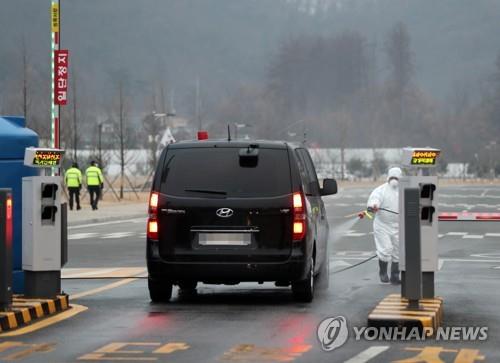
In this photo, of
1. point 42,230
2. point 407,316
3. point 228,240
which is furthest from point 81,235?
point 407,316

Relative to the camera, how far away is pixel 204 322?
504 inches

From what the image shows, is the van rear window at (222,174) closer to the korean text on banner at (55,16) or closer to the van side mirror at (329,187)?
the van side mirror at (329,187)

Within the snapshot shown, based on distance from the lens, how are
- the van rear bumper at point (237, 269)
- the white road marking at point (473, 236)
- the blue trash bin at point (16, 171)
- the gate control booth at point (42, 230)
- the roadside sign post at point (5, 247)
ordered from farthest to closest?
the white road marking at point (473, 236) → the blue trash bin at point (16, 171) → the van rear bumper at point (237, 269) → the gate control booth at point (42, 230) → the roadside sign post at point (5, 247)

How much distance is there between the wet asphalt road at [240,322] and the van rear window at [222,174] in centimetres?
123

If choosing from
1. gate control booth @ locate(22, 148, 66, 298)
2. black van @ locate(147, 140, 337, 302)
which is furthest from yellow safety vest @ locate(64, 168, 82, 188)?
gate control booth @ locate(22, 148, 66, 298)

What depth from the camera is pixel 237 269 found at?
46.1 ft

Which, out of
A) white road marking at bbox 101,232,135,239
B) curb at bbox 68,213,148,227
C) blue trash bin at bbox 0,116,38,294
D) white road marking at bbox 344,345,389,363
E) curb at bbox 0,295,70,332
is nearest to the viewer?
white road marking at bbox 344,345,389,363

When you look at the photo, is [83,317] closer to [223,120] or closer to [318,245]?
[318,245]

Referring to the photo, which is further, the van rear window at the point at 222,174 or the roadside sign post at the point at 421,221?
the van rear window at the point at 222,174

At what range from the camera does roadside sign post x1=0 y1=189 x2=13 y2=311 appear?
40.9 ft

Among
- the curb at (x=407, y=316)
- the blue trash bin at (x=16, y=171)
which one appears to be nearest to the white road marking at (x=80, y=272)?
the blue trash bin at (x=16, y=171)

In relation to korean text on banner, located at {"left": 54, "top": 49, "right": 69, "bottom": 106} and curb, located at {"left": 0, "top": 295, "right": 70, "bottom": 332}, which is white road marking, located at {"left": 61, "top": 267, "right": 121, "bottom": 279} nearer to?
curb, located at {"left": 0, "top": 295, "right": 70, "bottom": 332}

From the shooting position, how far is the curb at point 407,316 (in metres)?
11.8

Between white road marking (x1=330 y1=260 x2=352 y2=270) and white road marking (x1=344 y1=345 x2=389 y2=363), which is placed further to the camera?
white road marking (x1=330 y1=260 x2=352 y2=270)
